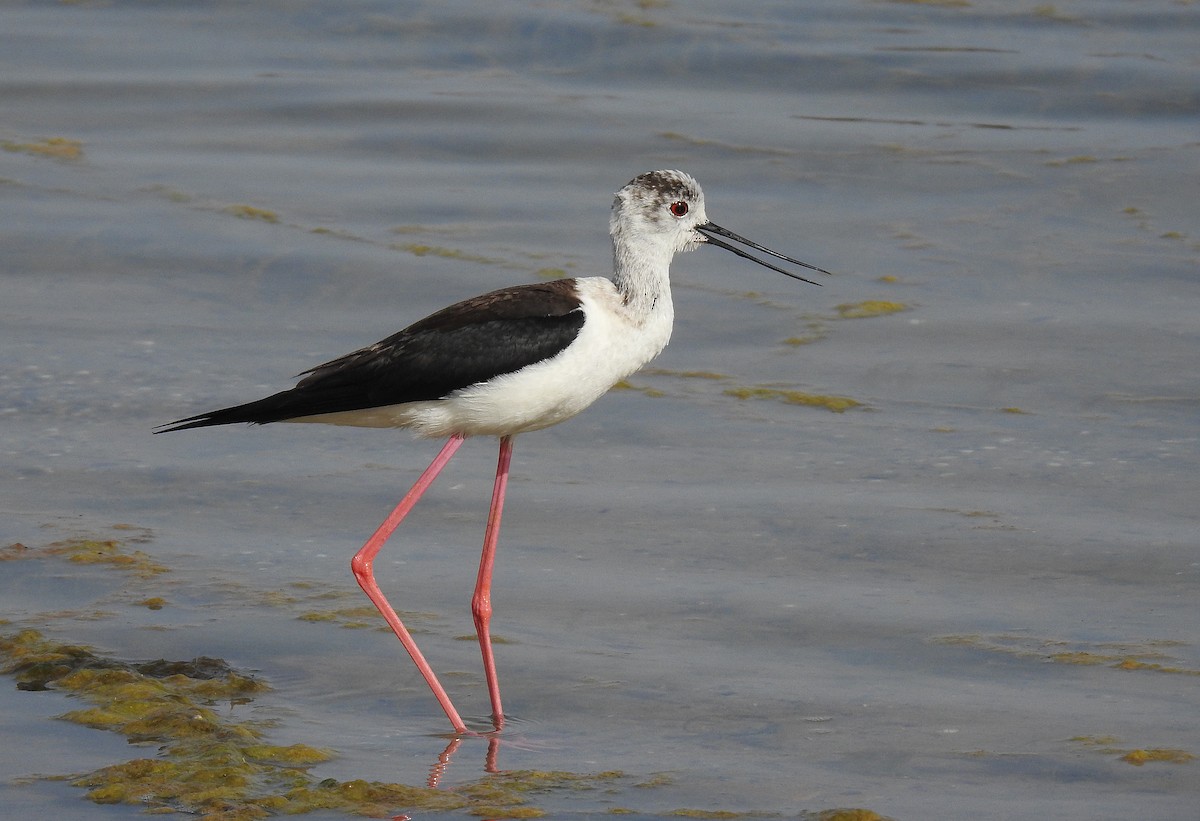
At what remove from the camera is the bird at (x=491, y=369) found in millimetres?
5309

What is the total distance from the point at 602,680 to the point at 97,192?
5.98 m

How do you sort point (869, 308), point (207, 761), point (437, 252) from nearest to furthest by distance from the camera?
point (207, 761) < point (869, 308) < point (437, 252)

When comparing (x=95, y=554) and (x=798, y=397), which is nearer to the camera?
(x=95, y=554)

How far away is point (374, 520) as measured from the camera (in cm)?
660

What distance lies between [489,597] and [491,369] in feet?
2.55

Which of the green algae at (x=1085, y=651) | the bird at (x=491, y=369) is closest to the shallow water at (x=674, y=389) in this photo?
the green algae at (x=1085, y=651)

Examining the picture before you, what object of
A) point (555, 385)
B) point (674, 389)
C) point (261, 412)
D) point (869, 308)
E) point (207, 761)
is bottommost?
point (207, 761)

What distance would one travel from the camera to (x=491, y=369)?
5.32m

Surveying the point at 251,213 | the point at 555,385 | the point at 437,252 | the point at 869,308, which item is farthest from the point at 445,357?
the point at 251,213

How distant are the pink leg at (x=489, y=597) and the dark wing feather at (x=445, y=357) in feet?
1.66

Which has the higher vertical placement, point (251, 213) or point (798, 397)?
point (251, 213)

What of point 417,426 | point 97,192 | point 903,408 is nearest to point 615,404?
point 903,408

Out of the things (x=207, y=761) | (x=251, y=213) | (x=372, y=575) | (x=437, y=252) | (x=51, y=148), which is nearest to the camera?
(x=207, y=761)

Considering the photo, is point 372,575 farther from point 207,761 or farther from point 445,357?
point 207,761
